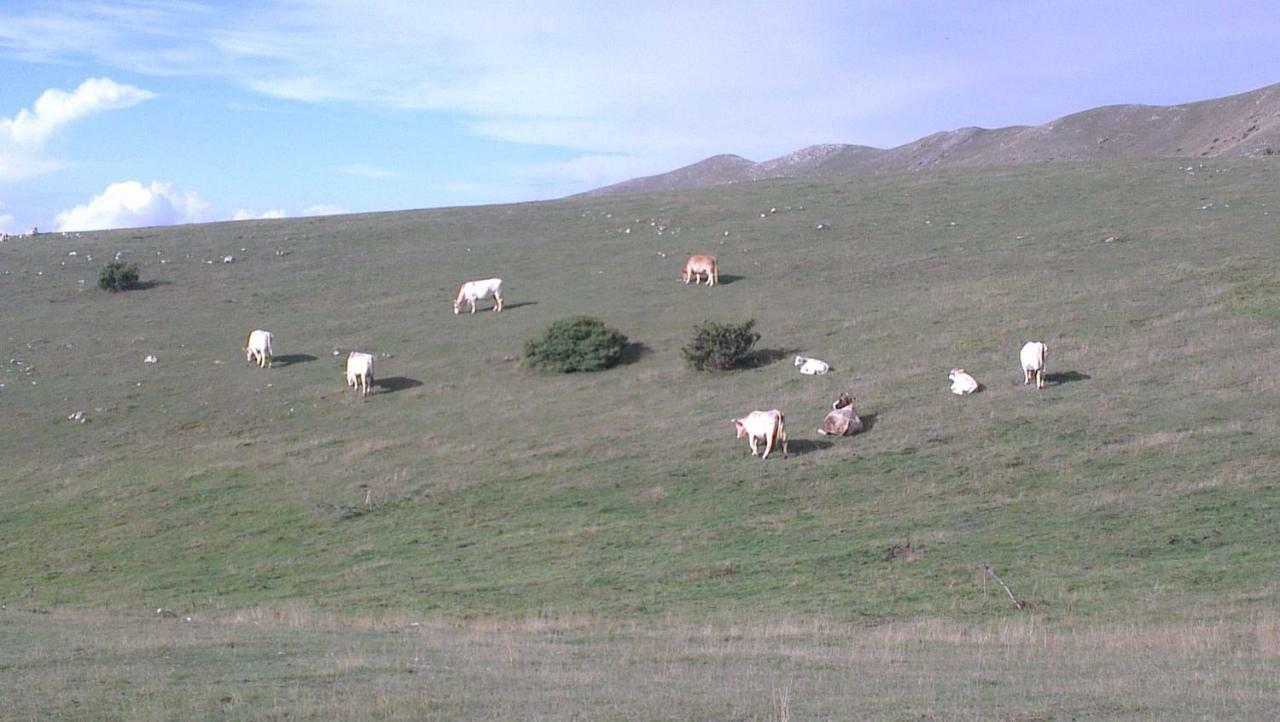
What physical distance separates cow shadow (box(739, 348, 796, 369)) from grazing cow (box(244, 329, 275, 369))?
605 inches

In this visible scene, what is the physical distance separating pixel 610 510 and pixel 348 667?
37.9 feet

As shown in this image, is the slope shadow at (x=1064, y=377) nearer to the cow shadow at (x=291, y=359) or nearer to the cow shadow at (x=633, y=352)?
the cow shadow at (x=633, y=352)

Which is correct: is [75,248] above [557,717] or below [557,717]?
above

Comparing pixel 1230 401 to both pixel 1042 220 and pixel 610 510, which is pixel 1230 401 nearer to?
pixel 610 510

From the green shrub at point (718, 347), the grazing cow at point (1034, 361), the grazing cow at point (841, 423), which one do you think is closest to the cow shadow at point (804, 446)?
the grazing cow at point (841, 423)

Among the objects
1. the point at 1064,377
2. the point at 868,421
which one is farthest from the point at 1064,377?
the point at 868,421

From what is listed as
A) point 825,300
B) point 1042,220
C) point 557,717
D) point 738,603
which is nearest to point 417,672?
point 557,717

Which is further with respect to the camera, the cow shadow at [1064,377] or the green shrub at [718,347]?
the green shrub at [718,347]

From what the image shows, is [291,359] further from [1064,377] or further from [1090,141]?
[1090,141]

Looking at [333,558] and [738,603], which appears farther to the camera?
[333,558]

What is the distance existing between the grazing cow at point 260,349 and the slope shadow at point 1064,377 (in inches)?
928

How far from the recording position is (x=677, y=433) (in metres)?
27.5

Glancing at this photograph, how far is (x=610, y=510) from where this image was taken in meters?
22.6

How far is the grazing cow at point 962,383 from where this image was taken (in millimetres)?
27938
